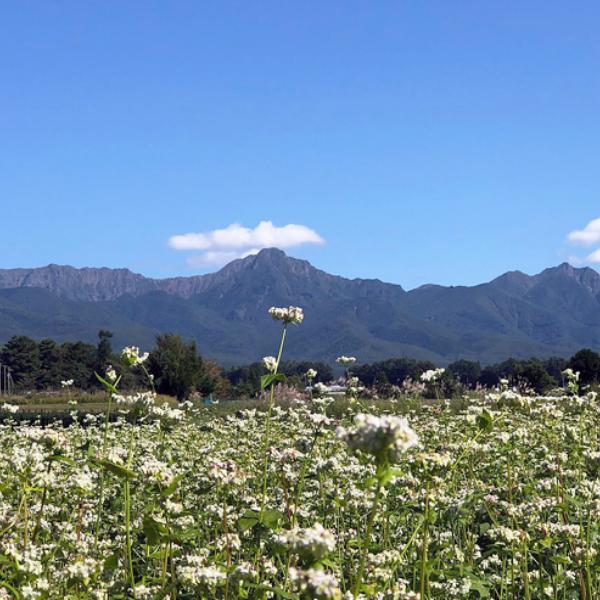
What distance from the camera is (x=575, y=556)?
16.2 ft

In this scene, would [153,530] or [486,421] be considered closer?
[153,530]

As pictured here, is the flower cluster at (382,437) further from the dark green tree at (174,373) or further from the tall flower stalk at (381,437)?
the dark green tree at (174,373)

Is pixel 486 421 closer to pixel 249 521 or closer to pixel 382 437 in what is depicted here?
pixel 249 521

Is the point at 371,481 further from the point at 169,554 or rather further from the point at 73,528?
the point at 73,528

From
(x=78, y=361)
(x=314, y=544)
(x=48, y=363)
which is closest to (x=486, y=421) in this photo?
(x=314, y=544)

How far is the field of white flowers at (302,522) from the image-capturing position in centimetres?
378

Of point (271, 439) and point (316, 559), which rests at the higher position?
point (316, 559)

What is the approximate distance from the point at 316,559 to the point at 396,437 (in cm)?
48

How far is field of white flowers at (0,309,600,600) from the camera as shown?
12.4 feet

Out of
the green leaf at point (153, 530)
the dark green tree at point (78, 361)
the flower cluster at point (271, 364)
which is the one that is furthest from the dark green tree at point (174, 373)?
the dark green tree at point (78, 361)

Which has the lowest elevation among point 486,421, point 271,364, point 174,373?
point 174,373

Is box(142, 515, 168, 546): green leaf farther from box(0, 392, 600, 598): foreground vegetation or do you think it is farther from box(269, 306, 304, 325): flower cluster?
box(269, 306, 304, 325): flower cluster

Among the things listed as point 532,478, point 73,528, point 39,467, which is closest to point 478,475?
point 532,478

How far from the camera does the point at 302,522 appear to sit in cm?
676
